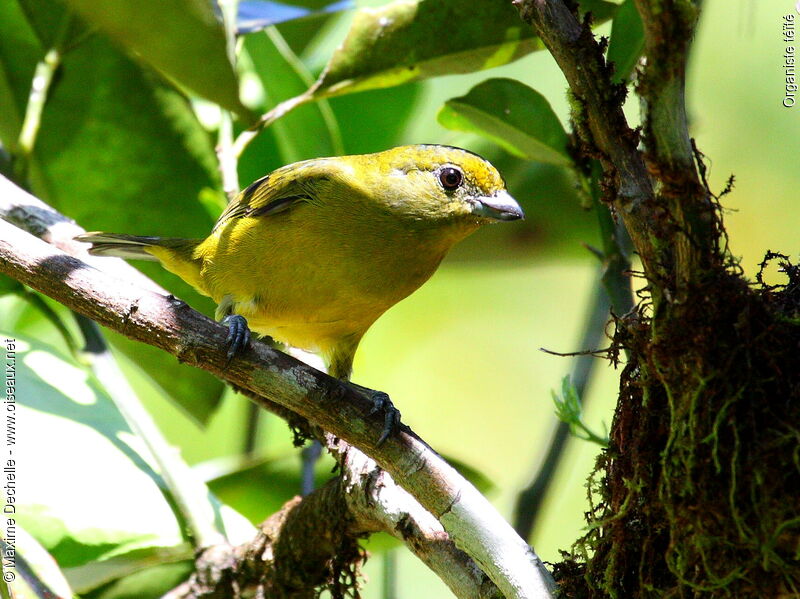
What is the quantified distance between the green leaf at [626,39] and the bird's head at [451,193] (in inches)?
33.4

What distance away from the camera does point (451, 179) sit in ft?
11.5

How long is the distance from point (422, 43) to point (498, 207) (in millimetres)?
668

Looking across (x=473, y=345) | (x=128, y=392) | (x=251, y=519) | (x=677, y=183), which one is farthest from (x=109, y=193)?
(x=473, y=345)

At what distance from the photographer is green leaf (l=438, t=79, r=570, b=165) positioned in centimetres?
287

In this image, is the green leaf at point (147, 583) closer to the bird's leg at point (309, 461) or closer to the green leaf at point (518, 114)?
the bird's leg at point (309, 461)

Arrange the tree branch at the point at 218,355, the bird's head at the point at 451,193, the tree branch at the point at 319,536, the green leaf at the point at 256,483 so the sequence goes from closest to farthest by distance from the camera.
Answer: the tree branch at the point at 218,355
the tree branch at the point at 319,536
the bird's head at the point at 451,193
the green leaf at the point at 256,483

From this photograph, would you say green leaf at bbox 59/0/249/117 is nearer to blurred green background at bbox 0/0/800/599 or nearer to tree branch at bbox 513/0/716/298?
blurred green background at bbox 0/0/800/599

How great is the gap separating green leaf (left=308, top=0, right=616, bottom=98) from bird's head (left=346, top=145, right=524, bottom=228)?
14.8 inches

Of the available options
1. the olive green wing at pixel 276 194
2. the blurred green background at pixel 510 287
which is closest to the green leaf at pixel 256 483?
the blurred green background at pixel 510 287

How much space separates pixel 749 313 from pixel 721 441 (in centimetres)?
28

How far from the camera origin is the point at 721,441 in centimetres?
188

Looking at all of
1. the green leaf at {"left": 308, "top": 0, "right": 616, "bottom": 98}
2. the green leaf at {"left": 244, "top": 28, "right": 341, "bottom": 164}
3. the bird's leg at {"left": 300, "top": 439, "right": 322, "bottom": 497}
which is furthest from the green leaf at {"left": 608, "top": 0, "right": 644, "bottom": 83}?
the bird's leg at {"left": 300, "top": 439, "right": 322, "bottom": 497}

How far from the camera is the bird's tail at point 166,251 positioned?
370 centimetres

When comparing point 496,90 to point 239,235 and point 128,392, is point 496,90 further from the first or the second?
point 128,392
